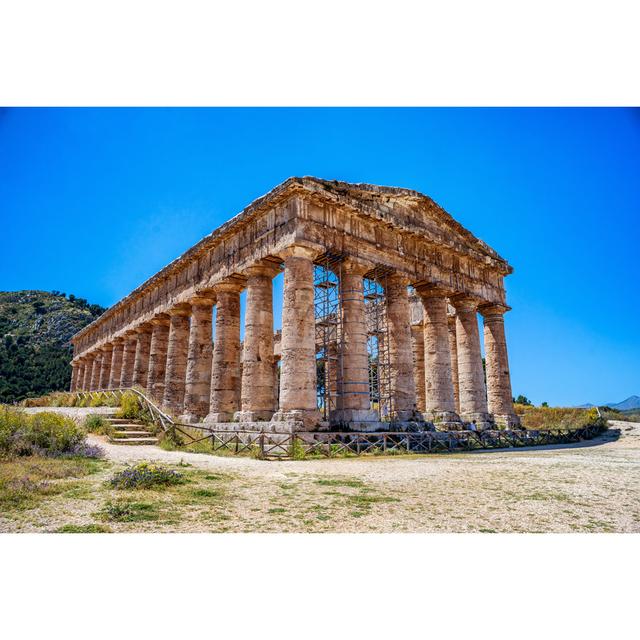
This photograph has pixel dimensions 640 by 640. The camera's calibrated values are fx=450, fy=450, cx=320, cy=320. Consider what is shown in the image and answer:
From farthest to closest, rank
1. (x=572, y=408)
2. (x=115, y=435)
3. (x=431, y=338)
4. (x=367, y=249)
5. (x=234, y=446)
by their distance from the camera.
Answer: (x=572, y=408) < (x=431, y=338) < (x=367, y=249) < (x=115, y=435) < (x=234, y=446)

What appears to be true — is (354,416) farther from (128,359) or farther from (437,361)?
(128,359)

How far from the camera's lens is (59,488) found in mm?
7246

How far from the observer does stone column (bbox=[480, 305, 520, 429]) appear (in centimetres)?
2423

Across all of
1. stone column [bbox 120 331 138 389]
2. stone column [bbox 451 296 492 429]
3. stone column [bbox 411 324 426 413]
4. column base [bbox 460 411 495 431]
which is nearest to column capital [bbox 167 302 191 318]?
stone column [bbox 120 331 138 389]

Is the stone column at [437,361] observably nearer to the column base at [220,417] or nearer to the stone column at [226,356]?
the stone column at [226,356]

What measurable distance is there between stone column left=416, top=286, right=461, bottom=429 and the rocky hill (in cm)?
5285

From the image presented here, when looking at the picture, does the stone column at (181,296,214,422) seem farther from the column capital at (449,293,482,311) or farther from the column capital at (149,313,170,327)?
the column capital at (449,293,482,311)

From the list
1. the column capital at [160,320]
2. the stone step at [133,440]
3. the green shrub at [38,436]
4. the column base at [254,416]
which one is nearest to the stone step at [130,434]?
the stone step at [133,440]

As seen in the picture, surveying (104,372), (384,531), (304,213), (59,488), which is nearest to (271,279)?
(304,213)

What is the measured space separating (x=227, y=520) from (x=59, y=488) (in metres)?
3.32

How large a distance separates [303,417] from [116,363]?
84.1 ft

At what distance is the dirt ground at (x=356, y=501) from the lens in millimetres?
5633

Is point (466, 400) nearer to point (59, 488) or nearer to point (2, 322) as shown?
point (59, 488)

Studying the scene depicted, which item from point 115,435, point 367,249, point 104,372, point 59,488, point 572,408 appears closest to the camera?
point 59,488
